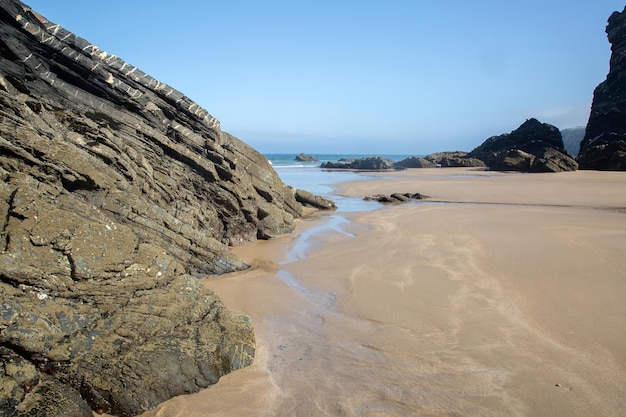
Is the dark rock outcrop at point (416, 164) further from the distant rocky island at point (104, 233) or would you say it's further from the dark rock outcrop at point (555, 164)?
the distant rocky island at point (104, 233)

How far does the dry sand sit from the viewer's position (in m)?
4.24

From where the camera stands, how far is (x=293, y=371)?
16.1 feet

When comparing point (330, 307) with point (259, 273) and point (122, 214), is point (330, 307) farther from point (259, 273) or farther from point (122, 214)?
point (122, 214)

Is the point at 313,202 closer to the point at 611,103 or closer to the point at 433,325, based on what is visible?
the point at 433,325

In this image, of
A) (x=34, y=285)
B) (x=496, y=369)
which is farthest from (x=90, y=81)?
(x=496, y=369)

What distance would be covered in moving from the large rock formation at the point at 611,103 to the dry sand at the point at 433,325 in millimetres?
36648

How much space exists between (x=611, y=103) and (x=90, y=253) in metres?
60.7

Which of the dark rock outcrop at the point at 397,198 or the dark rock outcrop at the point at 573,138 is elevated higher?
the dark rock outcrop at the point at 573,138

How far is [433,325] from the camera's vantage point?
6051 millimetres

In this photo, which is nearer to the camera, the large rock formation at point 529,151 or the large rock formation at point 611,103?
the large rock formation at point 529,151

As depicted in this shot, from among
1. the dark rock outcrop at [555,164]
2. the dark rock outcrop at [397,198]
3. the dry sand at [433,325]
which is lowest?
the dry sand at [433,325]

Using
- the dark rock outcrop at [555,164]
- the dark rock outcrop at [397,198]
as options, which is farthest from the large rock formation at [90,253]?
the dark rock outcrop at [555,164]

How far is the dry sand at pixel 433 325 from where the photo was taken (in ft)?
13.9

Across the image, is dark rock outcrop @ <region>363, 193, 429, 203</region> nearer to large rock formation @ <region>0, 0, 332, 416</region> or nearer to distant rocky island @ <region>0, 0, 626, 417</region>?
distant rocky island @ <region>0, 0, 626, 417</region>
